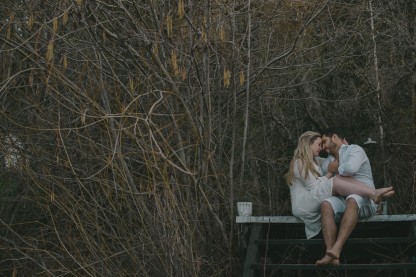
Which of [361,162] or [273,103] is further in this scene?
[273,103]

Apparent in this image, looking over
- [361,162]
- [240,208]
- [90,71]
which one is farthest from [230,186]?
[90,71]

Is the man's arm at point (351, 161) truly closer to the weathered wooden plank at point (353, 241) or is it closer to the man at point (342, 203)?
Answer: the man at point (342, 203)

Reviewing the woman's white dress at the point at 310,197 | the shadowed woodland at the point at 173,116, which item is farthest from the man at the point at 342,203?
the shadowed woodland at the point at 173,116

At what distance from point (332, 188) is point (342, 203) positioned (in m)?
0.16

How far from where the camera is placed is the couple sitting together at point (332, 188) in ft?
21.6

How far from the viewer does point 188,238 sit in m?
6.83

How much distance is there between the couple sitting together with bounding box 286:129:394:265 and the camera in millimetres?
6598

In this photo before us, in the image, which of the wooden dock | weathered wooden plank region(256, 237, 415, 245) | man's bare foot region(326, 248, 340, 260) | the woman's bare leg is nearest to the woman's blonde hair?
the woman's bare leg

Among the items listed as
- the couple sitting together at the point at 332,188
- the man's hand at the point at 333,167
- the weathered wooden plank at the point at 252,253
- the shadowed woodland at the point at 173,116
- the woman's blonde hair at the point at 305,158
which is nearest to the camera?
the weathered wooden plank at the point at 252,253

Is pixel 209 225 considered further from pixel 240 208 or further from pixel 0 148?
pixel 0 148

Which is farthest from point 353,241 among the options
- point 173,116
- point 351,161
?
point 173,116

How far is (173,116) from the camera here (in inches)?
274

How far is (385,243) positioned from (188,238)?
1813 millimetres

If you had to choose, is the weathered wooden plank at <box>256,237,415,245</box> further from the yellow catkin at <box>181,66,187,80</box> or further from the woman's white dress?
the yellow catkin at <box>181,66,187,80</box>
